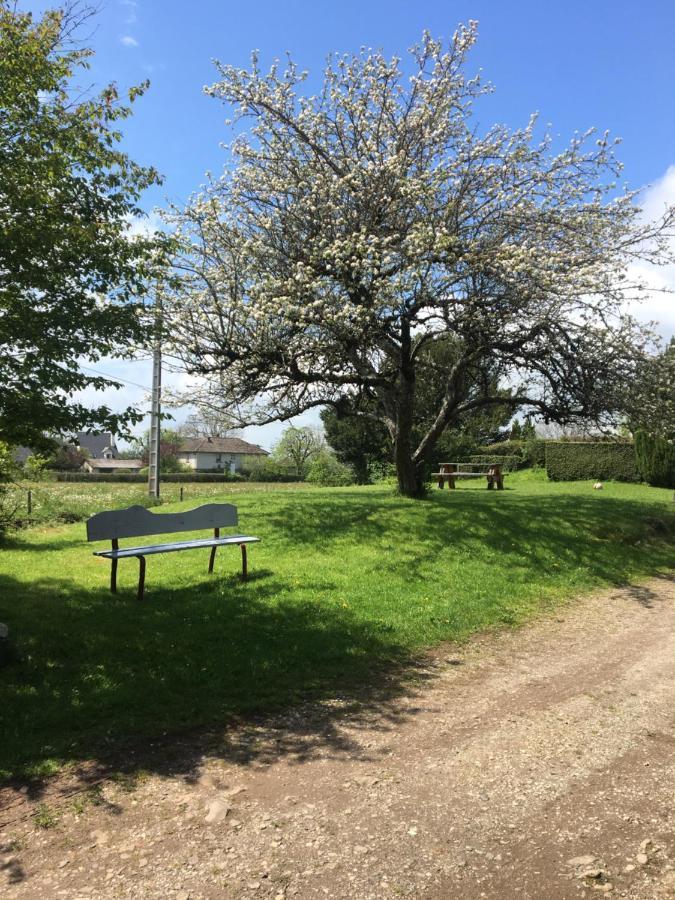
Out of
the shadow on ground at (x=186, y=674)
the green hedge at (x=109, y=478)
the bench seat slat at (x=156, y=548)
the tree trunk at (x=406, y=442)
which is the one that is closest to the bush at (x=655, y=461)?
the tree trunk at (x=406, y=442)

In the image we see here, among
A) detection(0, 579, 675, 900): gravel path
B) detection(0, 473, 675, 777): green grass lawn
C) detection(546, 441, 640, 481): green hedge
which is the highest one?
detection(546, 441, 640, 481): green hedge

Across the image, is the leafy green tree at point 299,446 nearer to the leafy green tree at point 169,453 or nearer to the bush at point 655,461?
the leafy green tree at point 169,453

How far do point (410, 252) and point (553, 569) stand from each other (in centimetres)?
642

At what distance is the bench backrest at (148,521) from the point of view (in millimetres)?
7840

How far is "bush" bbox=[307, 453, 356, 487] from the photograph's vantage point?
129ft

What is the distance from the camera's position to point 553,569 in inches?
412

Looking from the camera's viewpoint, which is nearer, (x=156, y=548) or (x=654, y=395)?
(x=156, y=548)

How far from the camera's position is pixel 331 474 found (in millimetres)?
42531

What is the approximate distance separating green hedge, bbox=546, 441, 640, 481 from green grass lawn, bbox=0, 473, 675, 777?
14532mm

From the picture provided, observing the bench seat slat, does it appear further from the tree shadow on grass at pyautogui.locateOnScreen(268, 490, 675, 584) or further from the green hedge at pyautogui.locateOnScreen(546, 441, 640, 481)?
the green hedge at pyautogui.locateOnScreen(546, 441, 640, 481)

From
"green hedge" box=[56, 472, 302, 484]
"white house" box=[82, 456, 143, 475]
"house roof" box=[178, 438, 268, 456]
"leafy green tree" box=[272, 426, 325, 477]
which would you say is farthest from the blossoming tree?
"house roof" box=[178, 438, 268, 456]

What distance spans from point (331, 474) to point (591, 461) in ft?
60.3

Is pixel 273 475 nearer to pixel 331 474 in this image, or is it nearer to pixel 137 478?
pixel 137 478

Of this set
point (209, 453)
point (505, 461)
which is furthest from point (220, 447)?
point (505, 461)
